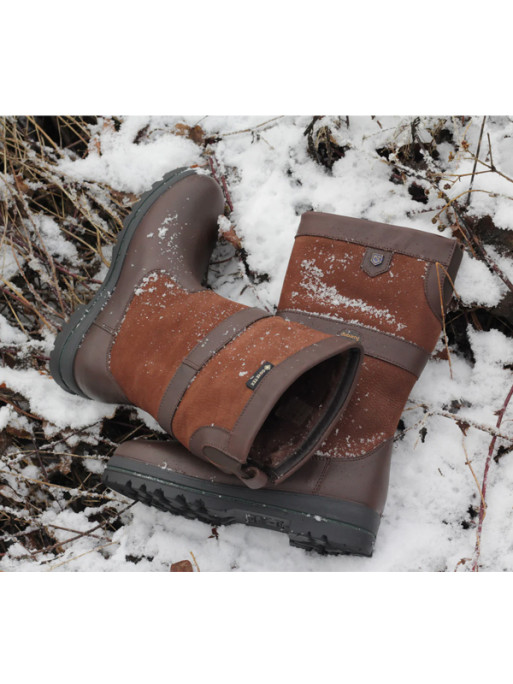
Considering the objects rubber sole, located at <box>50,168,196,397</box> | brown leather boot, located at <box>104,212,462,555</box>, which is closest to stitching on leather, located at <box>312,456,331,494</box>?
brown leather boot, located at <box>104,212,462,555</box>

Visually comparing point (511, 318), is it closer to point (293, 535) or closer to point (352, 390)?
point (352, 390)

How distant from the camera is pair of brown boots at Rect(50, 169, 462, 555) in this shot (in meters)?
1.48

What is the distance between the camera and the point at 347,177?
194 cm

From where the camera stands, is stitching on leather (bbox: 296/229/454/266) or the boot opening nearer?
the boot opening

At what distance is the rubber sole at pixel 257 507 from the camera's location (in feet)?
5.02

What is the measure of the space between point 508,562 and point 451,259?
2.86 ft

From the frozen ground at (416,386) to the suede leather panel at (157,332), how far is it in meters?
0.28

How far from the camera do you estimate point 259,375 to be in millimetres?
1386

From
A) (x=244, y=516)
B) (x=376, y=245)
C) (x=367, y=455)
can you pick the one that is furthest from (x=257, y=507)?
(x=376, y=245)

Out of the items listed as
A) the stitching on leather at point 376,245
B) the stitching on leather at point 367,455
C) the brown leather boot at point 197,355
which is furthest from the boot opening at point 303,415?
the stitching on leather at point 376,245

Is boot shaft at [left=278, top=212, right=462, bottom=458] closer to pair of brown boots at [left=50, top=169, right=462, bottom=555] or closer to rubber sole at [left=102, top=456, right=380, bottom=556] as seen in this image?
pair of brown boots at [left=50, top=169, right=462, bottom=555]

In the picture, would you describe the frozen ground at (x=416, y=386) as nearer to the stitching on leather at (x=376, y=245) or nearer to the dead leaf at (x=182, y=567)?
the dead leaf at (x=182, y=567)

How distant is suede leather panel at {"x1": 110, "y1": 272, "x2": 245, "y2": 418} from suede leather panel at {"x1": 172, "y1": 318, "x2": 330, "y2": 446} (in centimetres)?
9

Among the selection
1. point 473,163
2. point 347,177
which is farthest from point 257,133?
point 473,163
